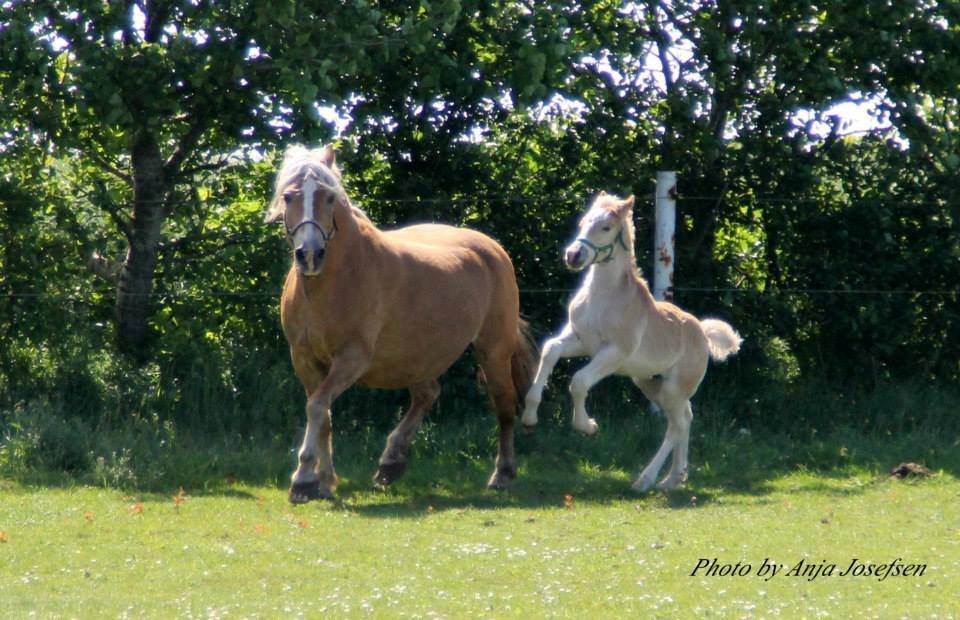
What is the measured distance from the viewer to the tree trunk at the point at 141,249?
12.7 metres

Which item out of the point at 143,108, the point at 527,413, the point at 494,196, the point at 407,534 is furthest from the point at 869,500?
the point at 143,108

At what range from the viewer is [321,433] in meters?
9.79

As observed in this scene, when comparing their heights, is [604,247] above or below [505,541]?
above

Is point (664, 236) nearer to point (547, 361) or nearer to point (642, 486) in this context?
point (547, 361)

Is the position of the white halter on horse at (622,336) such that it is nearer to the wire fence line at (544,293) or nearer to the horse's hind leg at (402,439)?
the horse's hind leg at (402,439)

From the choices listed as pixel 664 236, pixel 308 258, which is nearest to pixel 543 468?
pixel 664 236

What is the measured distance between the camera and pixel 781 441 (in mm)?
12289

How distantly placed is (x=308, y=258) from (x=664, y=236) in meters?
4.65

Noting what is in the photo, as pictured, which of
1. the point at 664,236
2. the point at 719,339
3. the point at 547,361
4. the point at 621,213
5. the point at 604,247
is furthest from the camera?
the point at 664,236

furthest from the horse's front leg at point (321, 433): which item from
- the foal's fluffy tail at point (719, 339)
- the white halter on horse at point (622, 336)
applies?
the foal's fluffy tail at point (719, 339)

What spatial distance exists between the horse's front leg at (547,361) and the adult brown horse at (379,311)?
2.39 ft

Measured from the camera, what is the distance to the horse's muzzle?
903cm

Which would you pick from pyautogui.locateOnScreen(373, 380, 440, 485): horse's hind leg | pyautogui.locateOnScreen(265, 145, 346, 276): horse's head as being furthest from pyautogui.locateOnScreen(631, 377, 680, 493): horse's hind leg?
pyautogui.locateOnScreen(265, 145, 346, 276): horse's head

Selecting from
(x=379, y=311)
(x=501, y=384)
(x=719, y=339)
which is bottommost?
(x=501, y=384)
